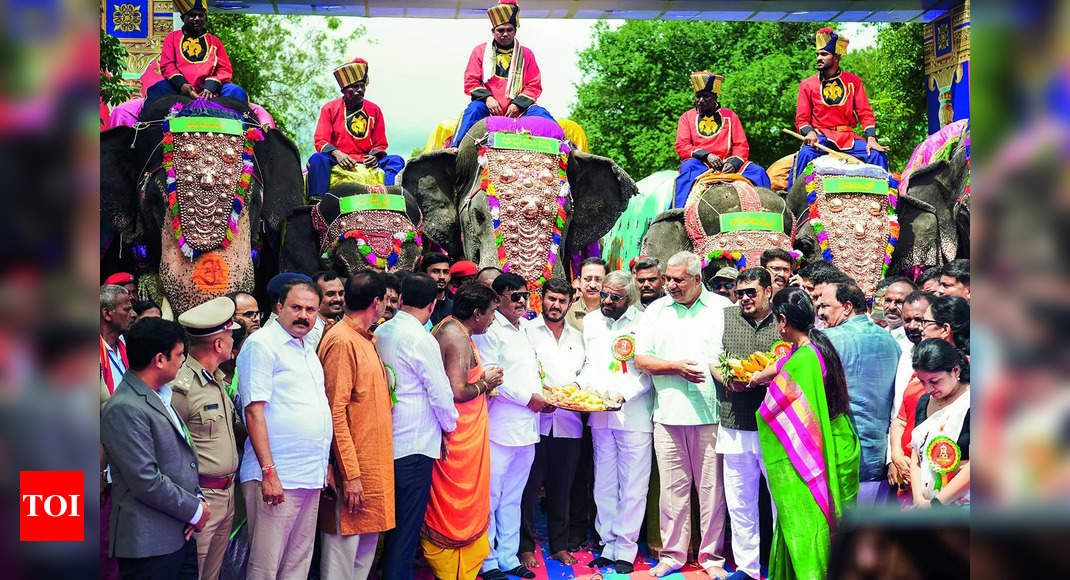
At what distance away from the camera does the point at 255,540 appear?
4.39 m

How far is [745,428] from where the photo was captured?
5.63 meters

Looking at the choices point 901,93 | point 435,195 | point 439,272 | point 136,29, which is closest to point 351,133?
point 435,195

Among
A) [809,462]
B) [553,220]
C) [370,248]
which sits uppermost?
[553,220]

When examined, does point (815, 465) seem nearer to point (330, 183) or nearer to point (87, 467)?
point (87, 467)

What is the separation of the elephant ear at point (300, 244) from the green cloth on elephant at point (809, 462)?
13.3 feet

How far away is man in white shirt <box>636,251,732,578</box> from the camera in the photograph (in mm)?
5883

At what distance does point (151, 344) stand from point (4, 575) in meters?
2.08

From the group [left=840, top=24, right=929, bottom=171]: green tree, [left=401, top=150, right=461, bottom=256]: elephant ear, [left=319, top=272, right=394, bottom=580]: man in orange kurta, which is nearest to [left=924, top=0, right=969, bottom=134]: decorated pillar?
[left=840, top=24, right=929, bottom=171]: green tree

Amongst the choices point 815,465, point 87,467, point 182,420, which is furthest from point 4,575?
point 815,465

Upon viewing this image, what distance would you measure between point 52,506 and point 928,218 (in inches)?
353

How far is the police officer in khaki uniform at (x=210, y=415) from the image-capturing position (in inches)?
159

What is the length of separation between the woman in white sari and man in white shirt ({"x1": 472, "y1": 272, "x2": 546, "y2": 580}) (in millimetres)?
2235

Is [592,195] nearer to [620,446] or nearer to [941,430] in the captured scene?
[620,446]

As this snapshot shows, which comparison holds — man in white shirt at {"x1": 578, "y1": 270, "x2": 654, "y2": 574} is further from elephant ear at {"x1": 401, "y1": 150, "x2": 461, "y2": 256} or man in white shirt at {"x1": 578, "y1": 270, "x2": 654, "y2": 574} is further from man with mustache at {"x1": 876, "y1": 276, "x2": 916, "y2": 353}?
elephant ear at {"x1": 401, "y1": 150, "x2": 461, "y2": 256}
